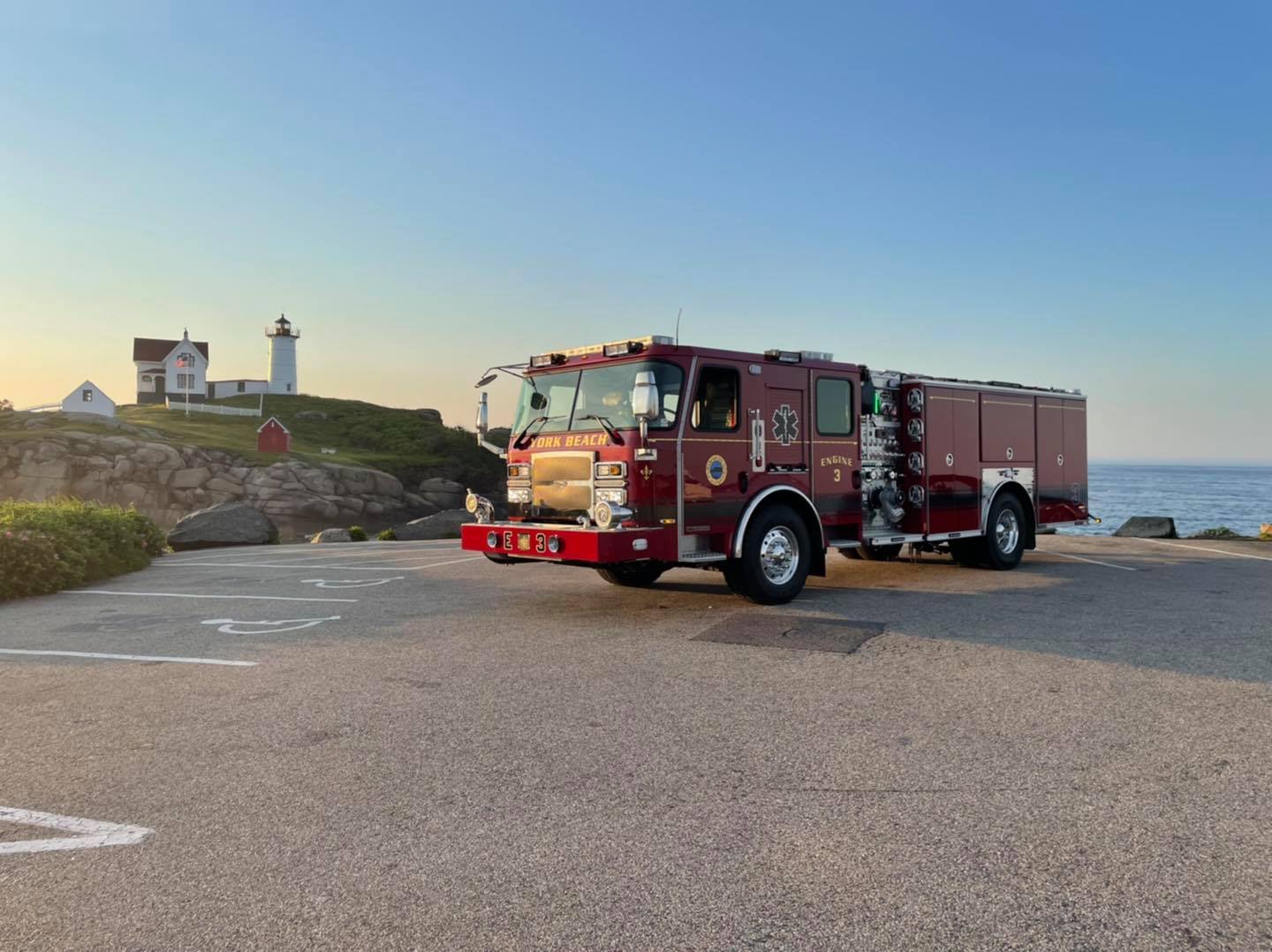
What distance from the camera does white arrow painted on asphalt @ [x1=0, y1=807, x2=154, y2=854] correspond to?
12.4ft

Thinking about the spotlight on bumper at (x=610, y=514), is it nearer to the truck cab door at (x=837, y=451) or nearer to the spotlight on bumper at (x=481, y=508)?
the spotlight on bumper at (x=481, y=508)

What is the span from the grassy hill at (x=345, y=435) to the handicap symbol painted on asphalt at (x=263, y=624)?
46308 mm

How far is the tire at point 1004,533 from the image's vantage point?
13109 millimetres

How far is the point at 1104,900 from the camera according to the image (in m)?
3.26

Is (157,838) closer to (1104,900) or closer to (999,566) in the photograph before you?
(1104,900)

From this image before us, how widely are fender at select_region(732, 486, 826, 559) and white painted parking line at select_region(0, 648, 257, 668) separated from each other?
471cm

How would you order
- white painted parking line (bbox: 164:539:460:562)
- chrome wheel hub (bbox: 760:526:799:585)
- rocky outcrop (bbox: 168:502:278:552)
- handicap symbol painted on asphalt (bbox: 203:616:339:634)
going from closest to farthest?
handicap symbol painted on asphalt (bbox: 203:616:339:634)
chrome wheel hub (bbox: 760:526:799:585)
white painted parking line (bbox: 164:539:460:562)
rocky outcrop (bbox: 168:502:278:552)

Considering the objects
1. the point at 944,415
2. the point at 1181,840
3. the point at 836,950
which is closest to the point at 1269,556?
the point at 944,415

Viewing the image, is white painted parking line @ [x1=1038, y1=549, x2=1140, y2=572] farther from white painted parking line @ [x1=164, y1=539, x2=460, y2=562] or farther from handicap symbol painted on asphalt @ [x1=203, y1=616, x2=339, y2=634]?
white painted parking line @ [x1=164, y1=539, x2=460, y2=562]

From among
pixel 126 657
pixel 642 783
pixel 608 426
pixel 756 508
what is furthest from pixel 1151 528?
pixel 126 657

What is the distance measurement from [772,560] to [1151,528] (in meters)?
15.7

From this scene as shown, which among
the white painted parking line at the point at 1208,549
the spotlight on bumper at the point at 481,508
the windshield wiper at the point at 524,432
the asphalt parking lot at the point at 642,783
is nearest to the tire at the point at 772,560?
the asphalt parking lot at the point at 642,783

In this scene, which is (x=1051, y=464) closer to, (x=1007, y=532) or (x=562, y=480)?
→ (x=1007, y=532)

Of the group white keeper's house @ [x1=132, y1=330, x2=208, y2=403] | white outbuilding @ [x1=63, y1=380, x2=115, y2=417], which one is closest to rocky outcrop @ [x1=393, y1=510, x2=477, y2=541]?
white outbuilding @ [x1=63, y1=380, x2=115, y2=417]
